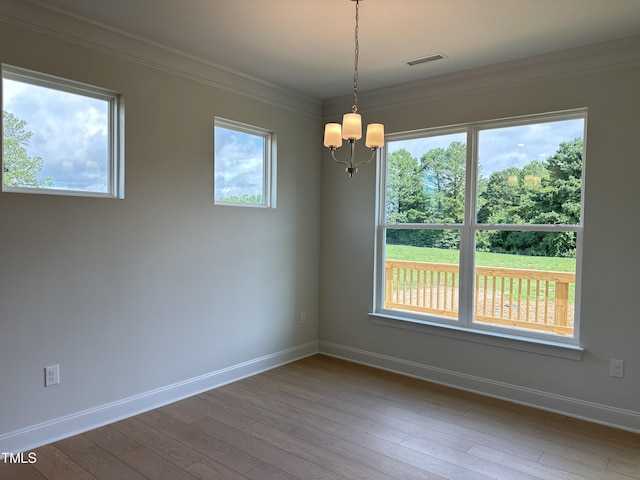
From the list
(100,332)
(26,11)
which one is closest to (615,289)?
(100,332)

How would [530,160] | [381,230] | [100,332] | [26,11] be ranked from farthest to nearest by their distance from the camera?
[381,230], [530,160], [100,332], [26,11]

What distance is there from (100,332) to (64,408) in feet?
1.67

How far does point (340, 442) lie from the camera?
271cm

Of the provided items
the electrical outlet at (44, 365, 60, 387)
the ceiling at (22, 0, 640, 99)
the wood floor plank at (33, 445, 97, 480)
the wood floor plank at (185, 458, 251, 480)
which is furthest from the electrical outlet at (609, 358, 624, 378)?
the electrical outlet at (44, 365, 60, 387)

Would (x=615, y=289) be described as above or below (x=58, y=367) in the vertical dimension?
above

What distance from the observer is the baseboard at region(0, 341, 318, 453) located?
2542 mm

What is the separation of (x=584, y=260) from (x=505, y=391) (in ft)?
4.02

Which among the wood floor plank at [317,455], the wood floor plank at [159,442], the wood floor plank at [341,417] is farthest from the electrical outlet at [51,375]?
the wood floor plank at [341,417]

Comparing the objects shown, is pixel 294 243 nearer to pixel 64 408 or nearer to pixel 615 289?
pixel 64 408

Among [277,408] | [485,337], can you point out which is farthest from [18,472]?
[485,337]

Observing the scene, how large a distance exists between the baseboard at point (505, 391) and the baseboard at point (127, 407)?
87cm

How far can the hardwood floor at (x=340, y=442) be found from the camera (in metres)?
2.37

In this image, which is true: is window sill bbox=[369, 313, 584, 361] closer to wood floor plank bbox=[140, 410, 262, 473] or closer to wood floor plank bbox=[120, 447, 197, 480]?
wood floor plank bbox=[140, 410, 262, 473]

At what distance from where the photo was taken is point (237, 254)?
3795mm
